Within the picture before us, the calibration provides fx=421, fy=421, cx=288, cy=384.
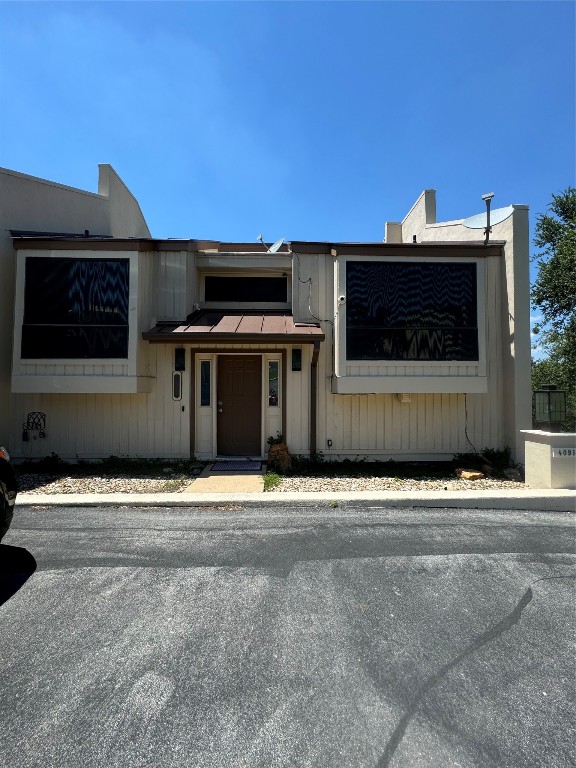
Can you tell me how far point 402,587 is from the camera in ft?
11.5

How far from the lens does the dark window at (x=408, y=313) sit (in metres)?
8.09

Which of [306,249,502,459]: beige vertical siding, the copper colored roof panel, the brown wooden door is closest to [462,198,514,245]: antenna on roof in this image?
[306,249,502,459]: beige vertical siding

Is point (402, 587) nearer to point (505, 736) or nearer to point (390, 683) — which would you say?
point (390, 683)

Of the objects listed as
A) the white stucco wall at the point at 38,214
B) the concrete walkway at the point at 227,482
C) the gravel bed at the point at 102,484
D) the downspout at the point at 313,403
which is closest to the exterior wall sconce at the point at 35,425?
the white stucco wall at the point at 38,214

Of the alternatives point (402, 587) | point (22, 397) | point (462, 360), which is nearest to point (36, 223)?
point (22, 397)

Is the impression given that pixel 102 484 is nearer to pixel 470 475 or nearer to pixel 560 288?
pixel 470 475

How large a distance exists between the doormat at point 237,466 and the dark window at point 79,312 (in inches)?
109

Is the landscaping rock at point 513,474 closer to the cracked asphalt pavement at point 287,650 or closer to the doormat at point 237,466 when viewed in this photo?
the cracked asphalt pavement at point 287,650

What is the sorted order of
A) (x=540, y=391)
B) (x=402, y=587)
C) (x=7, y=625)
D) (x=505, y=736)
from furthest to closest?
(x=540, y=391)
(x=402, y=587)
(x=7, y=625)
(x=505, y=736)

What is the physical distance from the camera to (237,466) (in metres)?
8.27

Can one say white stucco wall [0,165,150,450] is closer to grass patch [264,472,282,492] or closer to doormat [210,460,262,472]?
doormat [210,460,262,472]

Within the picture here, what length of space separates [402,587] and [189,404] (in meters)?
6.16

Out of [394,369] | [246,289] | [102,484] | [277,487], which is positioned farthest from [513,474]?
[102,484]

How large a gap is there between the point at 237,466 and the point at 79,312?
13.9 feet
